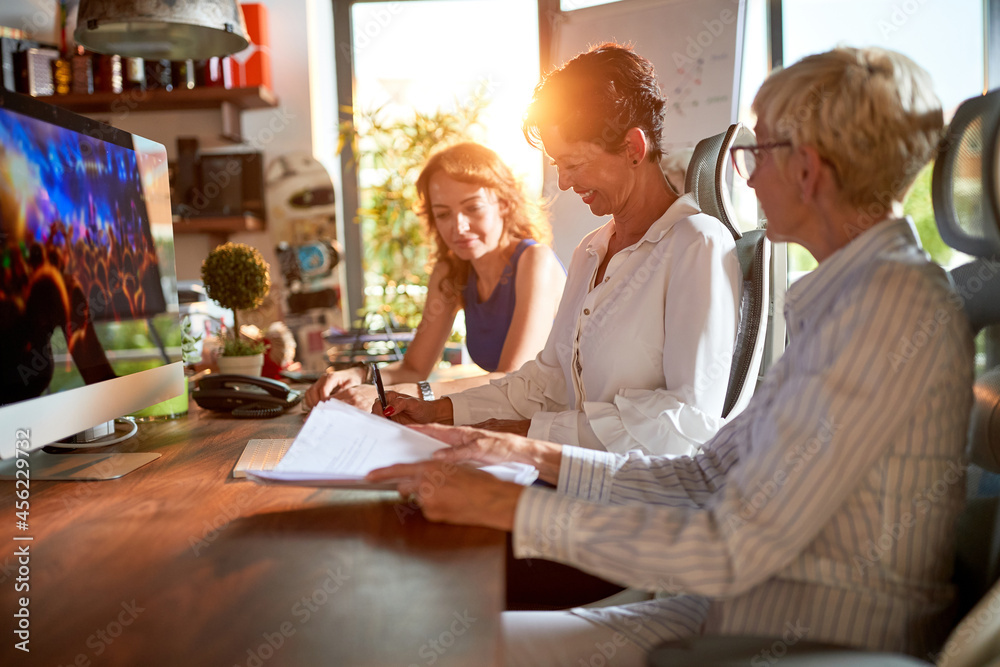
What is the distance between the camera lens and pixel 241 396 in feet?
5.35

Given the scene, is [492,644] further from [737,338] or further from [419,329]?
[419,329]

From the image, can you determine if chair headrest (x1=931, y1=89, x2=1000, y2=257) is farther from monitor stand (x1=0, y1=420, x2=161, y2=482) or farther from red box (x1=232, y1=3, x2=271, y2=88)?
red box (x1=232, y1=3, x2=271, y2=88)

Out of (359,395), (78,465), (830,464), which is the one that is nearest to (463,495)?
(830,464)

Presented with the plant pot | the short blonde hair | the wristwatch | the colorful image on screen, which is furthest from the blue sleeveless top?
the short blonde hair

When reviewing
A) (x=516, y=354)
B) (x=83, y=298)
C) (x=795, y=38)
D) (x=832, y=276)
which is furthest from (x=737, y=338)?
(x=795, y=38)

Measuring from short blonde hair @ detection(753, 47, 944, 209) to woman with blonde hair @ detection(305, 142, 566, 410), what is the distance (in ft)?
4.51

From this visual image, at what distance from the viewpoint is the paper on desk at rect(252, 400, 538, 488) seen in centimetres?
92

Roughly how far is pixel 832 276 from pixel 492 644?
1.92 feet

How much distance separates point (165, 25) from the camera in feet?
7.38

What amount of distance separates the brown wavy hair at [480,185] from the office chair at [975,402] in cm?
165

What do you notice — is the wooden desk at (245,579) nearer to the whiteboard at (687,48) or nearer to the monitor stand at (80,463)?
the monitor stand at (80,463)

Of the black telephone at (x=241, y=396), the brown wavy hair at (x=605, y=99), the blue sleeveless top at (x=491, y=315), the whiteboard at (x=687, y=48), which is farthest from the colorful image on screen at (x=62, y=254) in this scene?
the whiteboard at (x=687, y=48)

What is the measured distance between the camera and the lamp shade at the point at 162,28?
2035 mm

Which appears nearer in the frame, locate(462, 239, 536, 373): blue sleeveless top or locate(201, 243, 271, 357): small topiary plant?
locate(201, 243, 271, 357): small topiary plant
